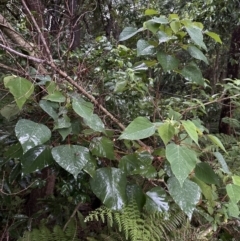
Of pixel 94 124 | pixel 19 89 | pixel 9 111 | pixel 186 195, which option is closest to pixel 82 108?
pixel 94 124

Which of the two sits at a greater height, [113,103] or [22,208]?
[113,103]

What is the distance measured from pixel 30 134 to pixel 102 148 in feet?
0.77

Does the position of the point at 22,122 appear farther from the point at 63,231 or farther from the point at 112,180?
the point at 63,231

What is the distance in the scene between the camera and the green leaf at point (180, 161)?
733 mm

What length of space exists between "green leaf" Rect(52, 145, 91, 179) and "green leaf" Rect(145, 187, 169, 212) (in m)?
0.29

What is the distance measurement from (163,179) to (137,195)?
0.20 m

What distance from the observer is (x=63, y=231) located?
5.32 ft

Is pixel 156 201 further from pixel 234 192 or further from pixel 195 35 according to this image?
pixel 195 35

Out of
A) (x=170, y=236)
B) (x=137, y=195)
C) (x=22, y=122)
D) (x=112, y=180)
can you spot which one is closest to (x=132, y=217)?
(x=170, y=236)

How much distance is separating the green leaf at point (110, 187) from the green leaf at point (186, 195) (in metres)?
0.15

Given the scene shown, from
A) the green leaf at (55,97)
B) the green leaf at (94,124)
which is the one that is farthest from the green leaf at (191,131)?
the green leaf at (55,97)

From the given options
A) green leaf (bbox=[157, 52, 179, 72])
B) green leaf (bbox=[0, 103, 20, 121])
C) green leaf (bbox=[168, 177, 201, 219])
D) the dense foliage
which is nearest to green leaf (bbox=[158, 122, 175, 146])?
the dense foliage

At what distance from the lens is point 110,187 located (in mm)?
900

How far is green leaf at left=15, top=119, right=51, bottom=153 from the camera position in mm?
784
